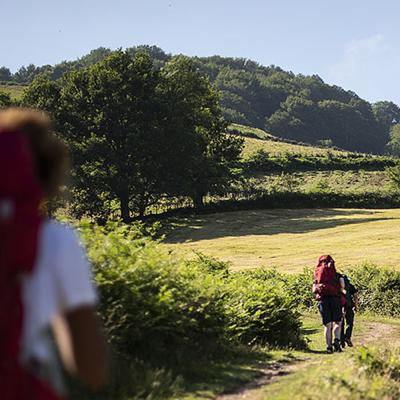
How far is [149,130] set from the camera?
185ft

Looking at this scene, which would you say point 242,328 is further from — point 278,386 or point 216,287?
point 278,386

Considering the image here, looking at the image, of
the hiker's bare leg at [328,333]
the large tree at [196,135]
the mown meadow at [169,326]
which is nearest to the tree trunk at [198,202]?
the large tree at [196,135]

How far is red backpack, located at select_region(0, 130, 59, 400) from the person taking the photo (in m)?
2.48

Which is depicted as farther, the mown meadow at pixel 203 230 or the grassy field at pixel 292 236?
the grassy field at pixel 292 236

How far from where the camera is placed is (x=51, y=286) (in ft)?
8.77

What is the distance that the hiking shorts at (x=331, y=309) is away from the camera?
14273 millimetres

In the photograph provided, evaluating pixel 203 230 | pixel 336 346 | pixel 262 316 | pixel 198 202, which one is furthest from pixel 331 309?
pixel 198 202

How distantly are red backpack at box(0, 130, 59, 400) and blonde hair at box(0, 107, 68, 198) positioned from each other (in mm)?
107

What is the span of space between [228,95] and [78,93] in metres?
144

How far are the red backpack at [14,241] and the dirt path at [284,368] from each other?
6.18 m

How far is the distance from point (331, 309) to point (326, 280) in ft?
2.35

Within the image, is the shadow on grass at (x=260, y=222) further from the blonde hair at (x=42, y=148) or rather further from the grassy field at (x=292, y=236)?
the blonde hair at (x=42, y=148)

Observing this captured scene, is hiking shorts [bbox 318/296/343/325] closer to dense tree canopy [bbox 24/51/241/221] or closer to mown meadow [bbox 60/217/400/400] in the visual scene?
mown meadow [bbox 60/217/400/400]

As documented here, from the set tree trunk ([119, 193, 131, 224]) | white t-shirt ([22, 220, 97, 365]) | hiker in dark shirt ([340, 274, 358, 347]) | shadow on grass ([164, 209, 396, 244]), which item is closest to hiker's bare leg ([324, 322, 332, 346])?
hiker in dark shirt ([340, 274, 358, 347])
